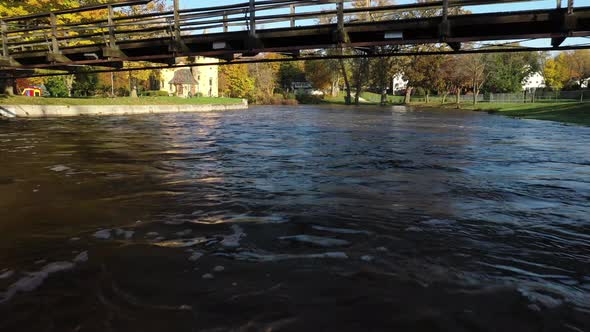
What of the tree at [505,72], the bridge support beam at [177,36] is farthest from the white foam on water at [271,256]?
the tree at [505,72]

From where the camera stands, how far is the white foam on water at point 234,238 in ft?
16.8

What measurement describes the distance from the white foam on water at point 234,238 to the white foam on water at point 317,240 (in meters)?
0.54

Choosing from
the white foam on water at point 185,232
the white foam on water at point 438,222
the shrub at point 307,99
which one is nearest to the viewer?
the white foam on water at point 185,232

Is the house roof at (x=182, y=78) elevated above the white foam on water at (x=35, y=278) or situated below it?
above

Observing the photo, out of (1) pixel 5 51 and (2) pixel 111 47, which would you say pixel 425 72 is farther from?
(1) pixel 5 51

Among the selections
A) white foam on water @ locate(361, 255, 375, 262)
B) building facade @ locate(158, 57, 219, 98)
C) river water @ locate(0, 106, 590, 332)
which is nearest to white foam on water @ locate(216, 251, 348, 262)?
river water @ locate(0, 106, 590, 332)

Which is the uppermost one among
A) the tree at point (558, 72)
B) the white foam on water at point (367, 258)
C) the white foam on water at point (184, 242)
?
the tree at point (558, 72)

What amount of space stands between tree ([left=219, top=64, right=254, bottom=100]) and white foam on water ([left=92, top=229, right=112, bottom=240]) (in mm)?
90422

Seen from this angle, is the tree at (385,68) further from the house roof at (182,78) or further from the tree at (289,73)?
the tree at (289,73)

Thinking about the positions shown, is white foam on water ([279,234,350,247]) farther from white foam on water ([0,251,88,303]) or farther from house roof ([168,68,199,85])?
house roof ([168,68,199,85])

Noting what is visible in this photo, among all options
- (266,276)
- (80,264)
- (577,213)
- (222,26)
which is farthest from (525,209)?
(222,26)

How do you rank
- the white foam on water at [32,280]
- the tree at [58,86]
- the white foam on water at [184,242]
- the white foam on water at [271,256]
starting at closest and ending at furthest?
the white foam on water at [32,280] → the white foam on water at [271,256] → the white foam on water at [184,242] → the tree at [58,86]

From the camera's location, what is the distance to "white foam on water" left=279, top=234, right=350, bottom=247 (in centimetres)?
516

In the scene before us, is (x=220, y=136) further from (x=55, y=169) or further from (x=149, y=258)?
(x=149, y=258)
